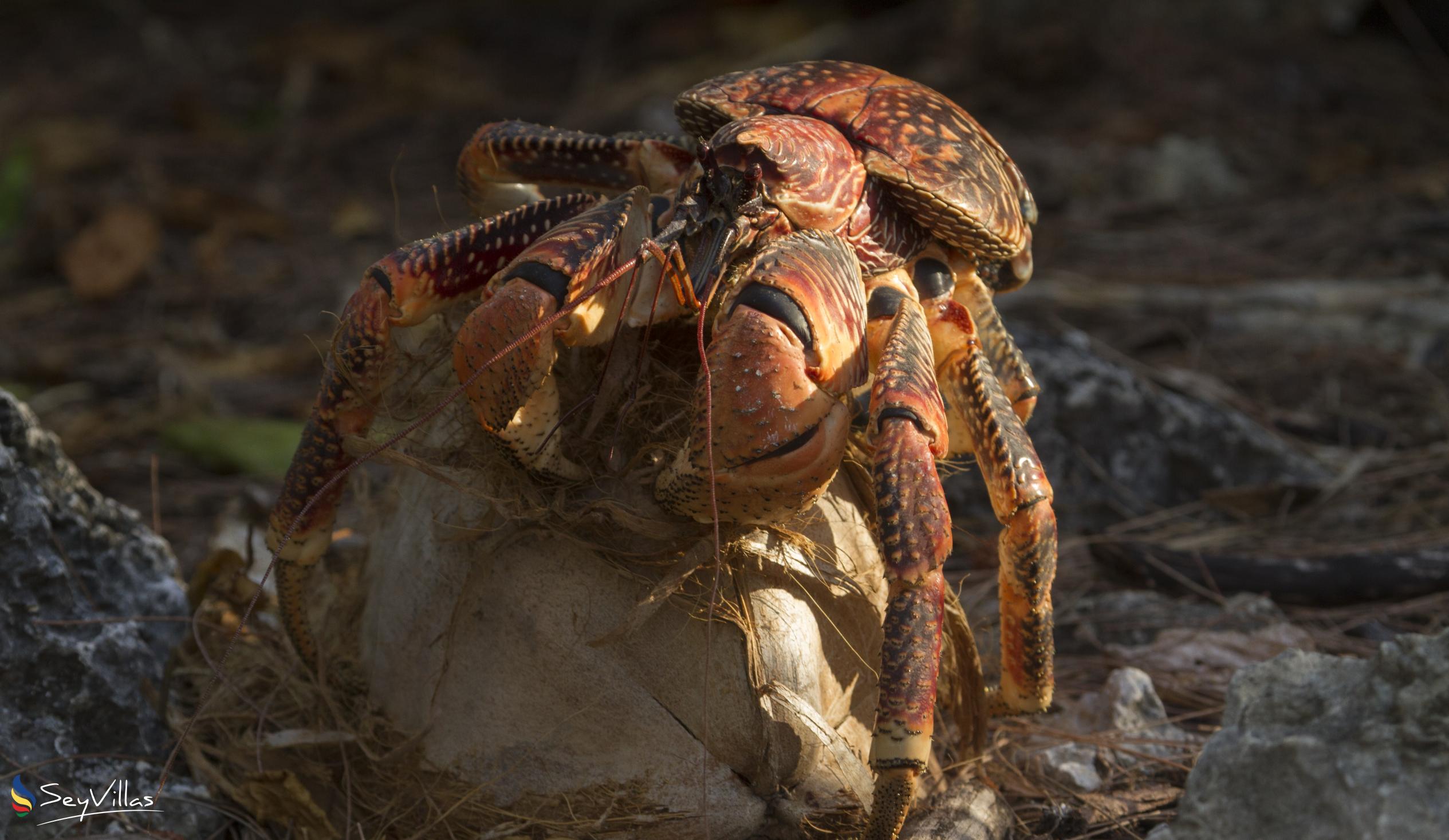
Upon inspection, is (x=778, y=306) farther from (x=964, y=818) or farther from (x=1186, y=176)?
(x=1186, y=176)

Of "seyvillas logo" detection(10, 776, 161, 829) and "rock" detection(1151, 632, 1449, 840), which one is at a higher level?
"rock" detection(1151, 632, 1449, 840)

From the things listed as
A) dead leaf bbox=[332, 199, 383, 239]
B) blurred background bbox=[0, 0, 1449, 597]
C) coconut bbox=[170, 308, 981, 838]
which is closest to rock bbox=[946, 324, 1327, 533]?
blurred background bbox=[0, 0, 1449, 597]

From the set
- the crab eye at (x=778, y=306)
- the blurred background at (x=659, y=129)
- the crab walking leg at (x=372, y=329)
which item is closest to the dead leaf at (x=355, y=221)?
the blurred background at (x=659, y=129)

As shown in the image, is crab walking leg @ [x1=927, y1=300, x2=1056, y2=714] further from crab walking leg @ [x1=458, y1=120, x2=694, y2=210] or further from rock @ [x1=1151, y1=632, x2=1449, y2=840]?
crab walking leg @ [x1=458, y1=120, x2=694, y2=210]

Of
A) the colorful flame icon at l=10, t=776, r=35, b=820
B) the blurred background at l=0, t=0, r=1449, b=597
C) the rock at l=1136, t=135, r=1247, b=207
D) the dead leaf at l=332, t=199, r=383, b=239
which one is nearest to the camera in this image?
the colorful flame icon at l=10, t=776, r=35, b=820

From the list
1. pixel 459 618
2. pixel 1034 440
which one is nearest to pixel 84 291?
pixel 459 618

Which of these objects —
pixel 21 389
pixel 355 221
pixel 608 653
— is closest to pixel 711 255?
pixel 608 653

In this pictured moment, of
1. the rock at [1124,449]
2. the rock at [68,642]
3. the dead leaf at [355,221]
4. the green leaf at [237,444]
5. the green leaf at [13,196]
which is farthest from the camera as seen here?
the dead leaf at [355,221]

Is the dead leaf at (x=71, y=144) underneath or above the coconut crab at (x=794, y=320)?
underneath

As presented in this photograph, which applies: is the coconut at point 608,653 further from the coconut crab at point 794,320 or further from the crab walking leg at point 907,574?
the crab walking leg at point 907,574
